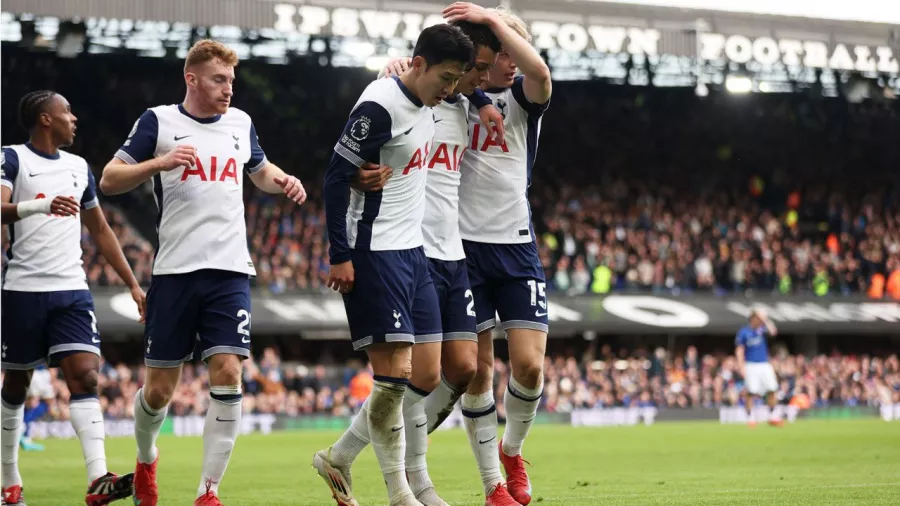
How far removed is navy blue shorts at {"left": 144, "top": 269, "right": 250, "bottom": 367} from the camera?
6301mm

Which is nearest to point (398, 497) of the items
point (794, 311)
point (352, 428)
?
point (352, 428)

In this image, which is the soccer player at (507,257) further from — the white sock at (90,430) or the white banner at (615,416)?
the white banner at (615,416)

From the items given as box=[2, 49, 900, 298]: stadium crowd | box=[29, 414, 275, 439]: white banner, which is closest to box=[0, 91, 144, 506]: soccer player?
box=[29, 414, 275, 439]: white banner

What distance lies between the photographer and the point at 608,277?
3275cm

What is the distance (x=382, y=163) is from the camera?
19.9 feet

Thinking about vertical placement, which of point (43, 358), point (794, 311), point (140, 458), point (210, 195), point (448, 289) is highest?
point (210, 195)

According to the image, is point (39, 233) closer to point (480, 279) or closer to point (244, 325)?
point (244, 325)

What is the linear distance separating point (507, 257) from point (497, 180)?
0.45m

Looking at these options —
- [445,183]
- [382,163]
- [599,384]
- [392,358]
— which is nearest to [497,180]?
[445,183]

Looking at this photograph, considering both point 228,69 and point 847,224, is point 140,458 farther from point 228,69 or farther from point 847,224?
point 847,224

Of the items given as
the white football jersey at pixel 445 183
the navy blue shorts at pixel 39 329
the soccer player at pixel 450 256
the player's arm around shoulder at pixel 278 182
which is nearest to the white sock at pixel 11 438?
the navy blue shorts at pixel 39 329

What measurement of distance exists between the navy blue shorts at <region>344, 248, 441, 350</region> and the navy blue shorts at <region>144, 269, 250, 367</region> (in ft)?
2.16

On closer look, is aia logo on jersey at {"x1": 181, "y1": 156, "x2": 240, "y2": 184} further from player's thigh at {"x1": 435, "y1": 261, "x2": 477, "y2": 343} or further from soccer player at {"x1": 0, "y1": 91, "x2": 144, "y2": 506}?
player's thigh at {"x1": 435, "y1": 261, "x2": 477, "y2": 343}

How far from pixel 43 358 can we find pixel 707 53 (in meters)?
25.2
